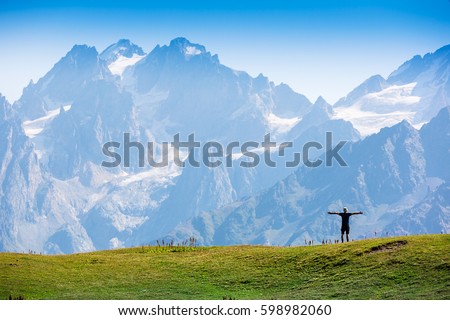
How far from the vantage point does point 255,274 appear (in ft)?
213

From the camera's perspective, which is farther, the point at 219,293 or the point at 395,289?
the point at 219,293

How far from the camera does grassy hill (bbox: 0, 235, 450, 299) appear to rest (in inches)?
2196

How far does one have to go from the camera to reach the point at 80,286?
62.2 m

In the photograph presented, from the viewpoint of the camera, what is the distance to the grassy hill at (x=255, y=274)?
55781mm

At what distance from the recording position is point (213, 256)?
73.8m

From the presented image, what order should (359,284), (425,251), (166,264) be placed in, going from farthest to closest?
(166,264), (425,251), (359,284)
